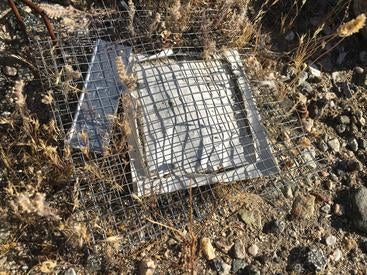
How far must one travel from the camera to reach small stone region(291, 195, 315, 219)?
9.51ft

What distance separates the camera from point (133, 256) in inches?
102

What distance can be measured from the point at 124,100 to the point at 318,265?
1402mm

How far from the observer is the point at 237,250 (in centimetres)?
271

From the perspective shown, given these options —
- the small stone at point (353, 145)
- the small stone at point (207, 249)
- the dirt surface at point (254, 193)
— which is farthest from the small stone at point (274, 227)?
the small stone at point (353, 145)

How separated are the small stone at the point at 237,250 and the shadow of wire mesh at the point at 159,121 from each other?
0.24 metres

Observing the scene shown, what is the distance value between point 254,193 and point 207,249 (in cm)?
45

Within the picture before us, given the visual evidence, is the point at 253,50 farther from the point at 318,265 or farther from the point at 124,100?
the point at 318,265

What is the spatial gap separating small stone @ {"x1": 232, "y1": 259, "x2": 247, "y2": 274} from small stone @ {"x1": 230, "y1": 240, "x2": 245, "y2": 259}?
22 millimetres

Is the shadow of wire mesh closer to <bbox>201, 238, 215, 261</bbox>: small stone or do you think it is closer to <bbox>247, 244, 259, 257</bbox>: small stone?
<bbox>201, 238, 215, 261</bbox>: small stone

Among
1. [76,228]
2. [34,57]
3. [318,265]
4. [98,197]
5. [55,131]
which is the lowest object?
[318,265]

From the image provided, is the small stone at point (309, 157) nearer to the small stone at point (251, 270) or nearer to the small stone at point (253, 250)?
the small stone at point (253, 250)

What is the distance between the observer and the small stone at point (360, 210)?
2.91 m

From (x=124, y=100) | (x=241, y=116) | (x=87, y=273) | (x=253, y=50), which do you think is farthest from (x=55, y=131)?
(x=253, y=50)

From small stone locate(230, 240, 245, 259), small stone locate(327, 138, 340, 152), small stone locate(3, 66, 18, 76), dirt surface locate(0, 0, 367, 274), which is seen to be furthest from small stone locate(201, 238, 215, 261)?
small stone locate(3, 66, 18, 76)
